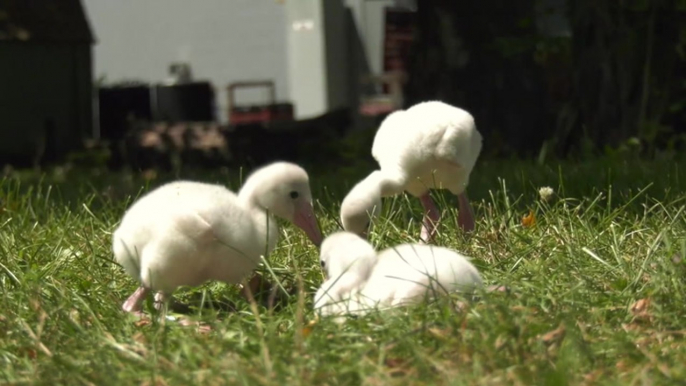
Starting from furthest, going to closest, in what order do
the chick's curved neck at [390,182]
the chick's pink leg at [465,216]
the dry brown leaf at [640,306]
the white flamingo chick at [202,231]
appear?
the chick's pink leg at [465,216] → the chick's curved neck at [390,182] → the white flamingo chick at [202,231] → the dry brown leaf at [640,306]

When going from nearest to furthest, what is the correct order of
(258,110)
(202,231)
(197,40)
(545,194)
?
(202,231), (545,194), (258,110), (197,40)

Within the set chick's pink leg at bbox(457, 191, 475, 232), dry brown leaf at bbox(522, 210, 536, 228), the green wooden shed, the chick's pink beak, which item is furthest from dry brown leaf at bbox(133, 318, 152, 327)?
the green wooden shed

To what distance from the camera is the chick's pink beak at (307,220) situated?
3.90 metres

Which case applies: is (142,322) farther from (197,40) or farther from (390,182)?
(197,40)

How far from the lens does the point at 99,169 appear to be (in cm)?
1247

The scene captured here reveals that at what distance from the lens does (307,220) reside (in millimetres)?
3938

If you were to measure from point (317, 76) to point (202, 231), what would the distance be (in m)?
12.0

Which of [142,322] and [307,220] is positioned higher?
[307,220]

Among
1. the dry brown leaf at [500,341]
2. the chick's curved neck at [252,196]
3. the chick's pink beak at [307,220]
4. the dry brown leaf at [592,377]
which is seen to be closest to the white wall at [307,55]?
the chick's pink beak at [307,220]

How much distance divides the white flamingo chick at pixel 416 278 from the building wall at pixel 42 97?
10.8 m

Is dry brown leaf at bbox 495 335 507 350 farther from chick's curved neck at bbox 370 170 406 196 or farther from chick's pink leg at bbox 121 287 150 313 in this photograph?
chick's curved neck at bbox 370 170 406 196

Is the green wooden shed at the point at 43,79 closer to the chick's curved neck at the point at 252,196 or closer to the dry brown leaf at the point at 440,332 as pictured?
the chick's curved neck at the point at 252,196

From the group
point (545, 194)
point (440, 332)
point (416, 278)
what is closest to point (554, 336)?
point (440, 332)

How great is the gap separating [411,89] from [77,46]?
5799 millimetres
